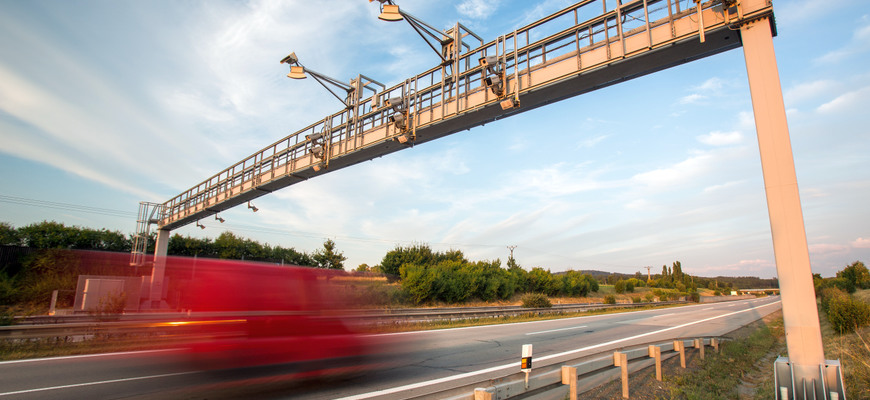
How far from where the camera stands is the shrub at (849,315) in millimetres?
14172

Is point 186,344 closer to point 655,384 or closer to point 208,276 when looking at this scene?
point 208,276

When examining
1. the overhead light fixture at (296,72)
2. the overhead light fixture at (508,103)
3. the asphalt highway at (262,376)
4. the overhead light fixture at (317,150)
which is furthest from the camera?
the overhead light fixture at (317,150)

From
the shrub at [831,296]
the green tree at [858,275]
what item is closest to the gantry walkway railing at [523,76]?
the shrub at [831,296]

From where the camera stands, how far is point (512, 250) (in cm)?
7088

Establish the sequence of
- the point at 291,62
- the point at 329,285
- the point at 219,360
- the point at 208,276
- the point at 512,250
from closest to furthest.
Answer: the point at 219,360 → the point at 208,276 → the point at 329,285 → the point at 291,62 → the point at 512,250

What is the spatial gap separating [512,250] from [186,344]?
2659 inches

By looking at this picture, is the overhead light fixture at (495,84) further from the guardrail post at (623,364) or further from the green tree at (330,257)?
the green tree at (330,257)

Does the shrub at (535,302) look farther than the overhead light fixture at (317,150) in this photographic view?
Yes

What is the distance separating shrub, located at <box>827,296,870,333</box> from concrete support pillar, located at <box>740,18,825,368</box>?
11.7 m

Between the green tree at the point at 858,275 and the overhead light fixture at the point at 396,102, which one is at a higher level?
the overhead light fixture at the point at 396,102

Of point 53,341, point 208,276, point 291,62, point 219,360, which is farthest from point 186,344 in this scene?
point 291,62

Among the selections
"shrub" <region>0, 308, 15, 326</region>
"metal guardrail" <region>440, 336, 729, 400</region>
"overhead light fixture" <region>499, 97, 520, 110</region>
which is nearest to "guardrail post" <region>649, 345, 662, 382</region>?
"metal guardrail" <region>440, 336, 729, 400</region>

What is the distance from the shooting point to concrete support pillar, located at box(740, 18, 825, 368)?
627 centimetres

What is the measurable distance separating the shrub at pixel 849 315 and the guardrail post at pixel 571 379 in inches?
607
